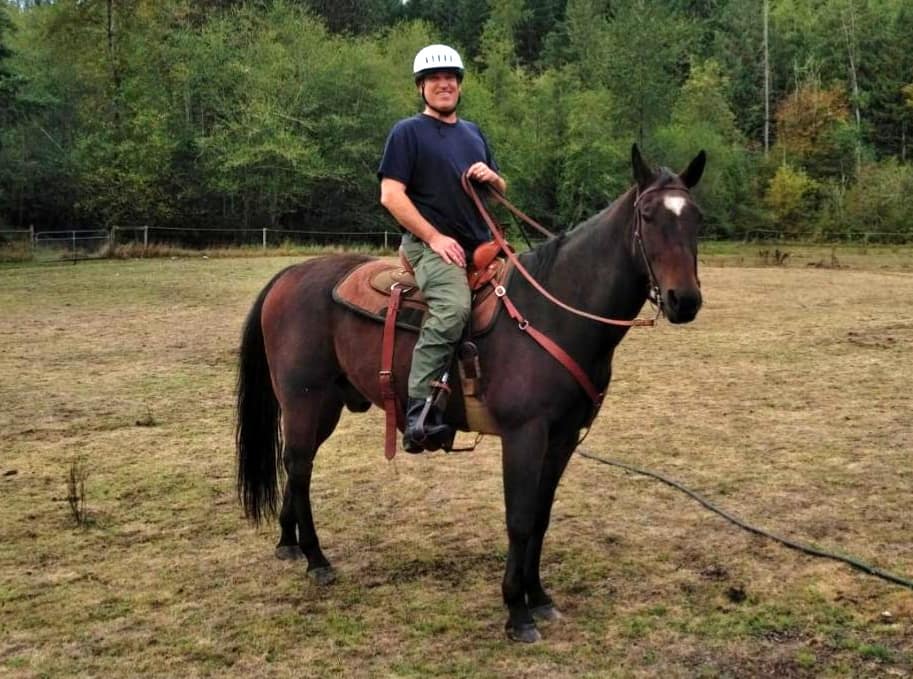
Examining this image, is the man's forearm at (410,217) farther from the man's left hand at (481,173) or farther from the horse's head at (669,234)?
the horse's head at (669,234)

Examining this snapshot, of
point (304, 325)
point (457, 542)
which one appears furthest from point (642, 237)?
point (457, 542)

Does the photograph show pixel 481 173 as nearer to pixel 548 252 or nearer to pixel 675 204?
pixel 548 252

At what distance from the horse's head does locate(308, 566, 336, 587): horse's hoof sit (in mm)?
2406

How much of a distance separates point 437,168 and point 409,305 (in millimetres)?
721

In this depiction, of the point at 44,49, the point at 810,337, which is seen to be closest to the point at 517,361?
the point at 810,337

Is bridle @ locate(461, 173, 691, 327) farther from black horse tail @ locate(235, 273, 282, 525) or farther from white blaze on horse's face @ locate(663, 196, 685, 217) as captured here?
black horse tail @ locate(235, 273, 282, 525)

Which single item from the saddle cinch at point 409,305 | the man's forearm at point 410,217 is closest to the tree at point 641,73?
the saddle cinch at point 409,305

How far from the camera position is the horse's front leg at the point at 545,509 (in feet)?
13.8

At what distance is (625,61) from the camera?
53.3 meters

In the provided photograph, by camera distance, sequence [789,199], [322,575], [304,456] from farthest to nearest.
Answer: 1. [789,199]
2. [304,456]
3. [322,575]

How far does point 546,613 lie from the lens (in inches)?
167

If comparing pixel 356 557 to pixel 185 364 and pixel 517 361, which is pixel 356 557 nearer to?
pixel 517 361

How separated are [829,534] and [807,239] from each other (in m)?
40.8

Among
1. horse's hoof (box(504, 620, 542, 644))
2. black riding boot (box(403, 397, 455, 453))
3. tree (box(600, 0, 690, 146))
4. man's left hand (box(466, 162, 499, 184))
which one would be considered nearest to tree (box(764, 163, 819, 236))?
tree (box(600, 0, 690, 146))
